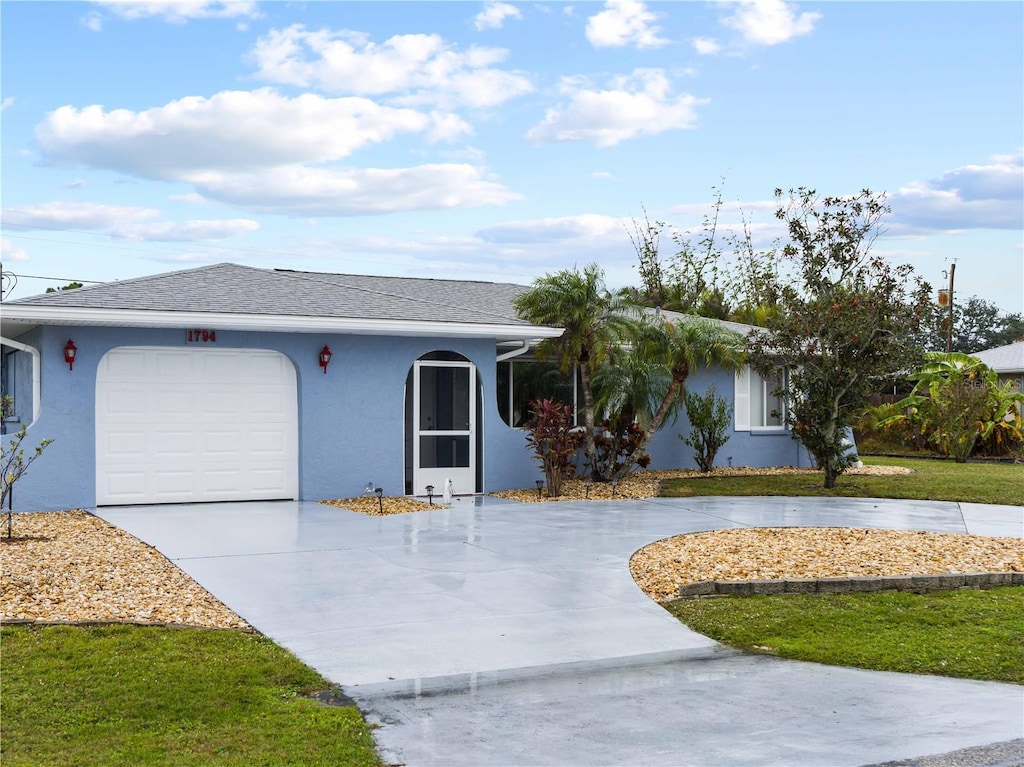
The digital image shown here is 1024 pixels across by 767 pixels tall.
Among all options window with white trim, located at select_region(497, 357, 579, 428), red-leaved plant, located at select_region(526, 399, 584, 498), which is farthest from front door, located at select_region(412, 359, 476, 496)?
window with white trim, located at select_region(497, 357, 579, 428)

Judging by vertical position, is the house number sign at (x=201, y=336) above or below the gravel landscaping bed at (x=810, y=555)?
above

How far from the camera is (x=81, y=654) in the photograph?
666 centimetres

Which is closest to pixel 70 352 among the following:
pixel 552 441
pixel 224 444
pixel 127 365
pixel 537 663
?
pixel 127 365

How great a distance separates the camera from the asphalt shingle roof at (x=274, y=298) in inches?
563

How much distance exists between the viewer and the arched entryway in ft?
54.5

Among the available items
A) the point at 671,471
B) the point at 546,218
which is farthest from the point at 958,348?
the point at 671,471

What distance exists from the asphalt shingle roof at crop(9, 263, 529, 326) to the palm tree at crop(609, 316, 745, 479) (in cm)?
257

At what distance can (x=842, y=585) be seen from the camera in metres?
9.27

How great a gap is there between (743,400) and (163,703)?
17.1m

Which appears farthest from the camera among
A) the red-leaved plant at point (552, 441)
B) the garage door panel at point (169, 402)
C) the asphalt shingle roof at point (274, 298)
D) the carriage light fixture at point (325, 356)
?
the red-leaved plant at point (552, 441)

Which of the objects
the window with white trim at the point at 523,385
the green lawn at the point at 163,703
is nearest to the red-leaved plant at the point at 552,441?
the window with white trim at the point at 523,385

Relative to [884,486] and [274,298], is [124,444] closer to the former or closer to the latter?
[274,298]

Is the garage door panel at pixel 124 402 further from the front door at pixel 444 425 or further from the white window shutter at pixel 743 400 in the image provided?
the white window shutter at pixel 743 400

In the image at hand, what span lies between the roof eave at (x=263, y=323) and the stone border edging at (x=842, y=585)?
304 inches
